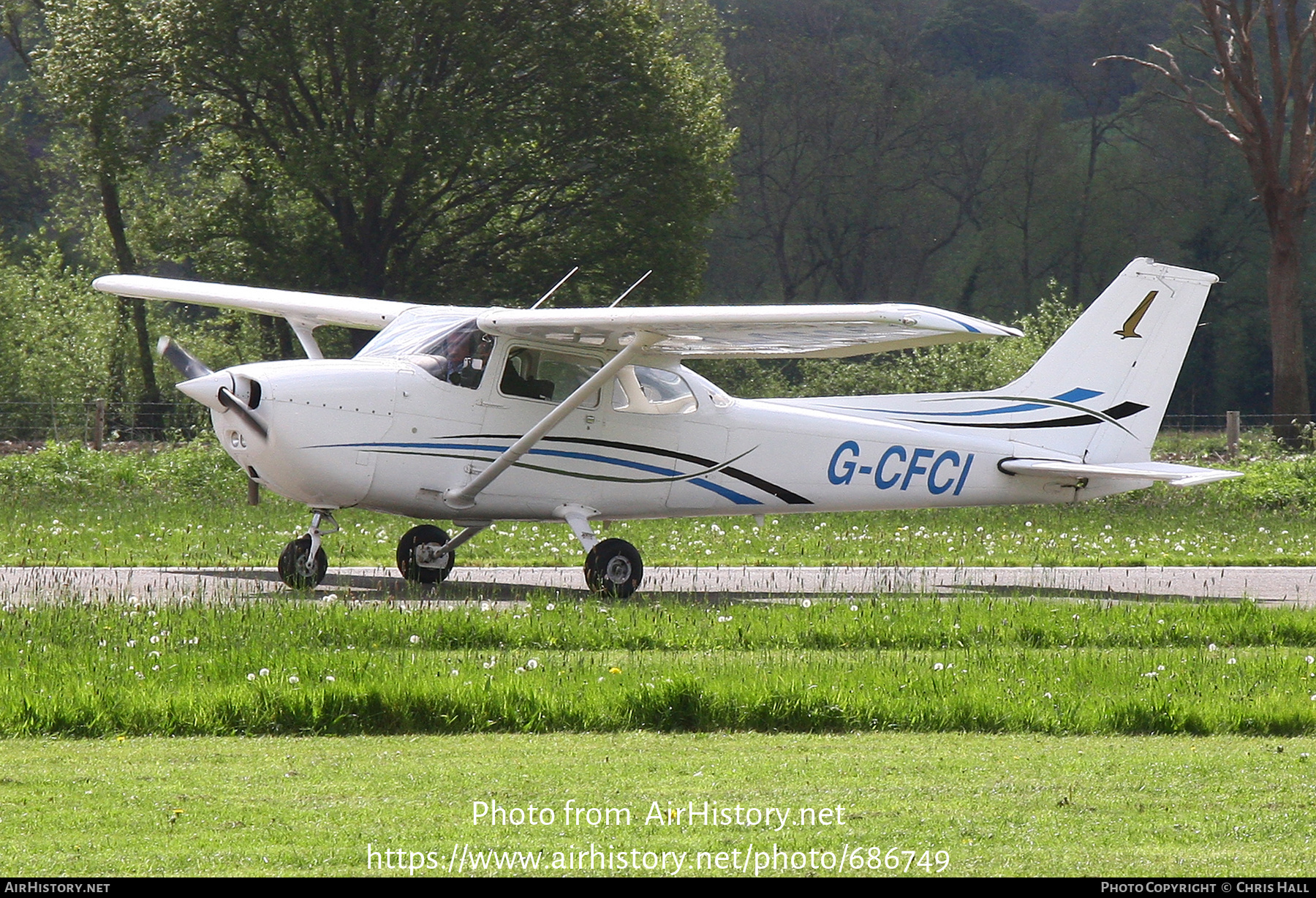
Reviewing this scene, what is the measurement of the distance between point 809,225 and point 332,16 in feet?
107

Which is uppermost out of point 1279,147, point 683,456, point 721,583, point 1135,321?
point 1279,147

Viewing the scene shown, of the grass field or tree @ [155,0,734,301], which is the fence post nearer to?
tree @ [155,0,734,301]

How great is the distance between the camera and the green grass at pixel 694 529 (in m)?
15.7

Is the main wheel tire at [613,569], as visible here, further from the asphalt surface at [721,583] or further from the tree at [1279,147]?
the tree at [1279,147]

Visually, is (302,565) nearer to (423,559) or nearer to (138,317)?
(423,559)

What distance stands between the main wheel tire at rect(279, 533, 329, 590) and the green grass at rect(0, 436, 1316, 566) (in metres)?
1.53

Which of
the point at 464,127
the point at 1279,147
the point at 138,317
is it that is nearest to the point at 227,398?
the point at 464,127

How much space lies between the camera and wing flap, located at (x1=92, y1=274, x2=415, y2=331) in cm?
1502

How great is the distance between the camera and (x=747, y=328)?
11.7 meters

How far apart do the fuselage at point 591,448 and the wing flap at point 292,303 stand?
7.06ft

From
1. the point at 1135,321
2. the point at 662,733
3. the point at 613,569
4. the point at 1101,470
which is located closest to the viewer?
the point at 662,733

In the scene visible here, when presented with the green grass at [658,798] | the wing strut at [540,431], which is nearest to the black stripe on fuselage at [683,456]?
the wing strut at [540,431]

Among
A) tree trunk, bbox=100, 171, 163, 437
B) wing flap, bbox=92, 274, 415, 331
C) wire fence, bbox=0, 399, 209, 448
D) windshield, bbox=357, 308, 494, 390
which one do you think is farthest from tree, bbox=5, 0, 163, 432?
windshield, bbox=357, 308, 494, 390

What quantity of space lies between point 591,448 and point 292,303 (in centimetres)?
421
